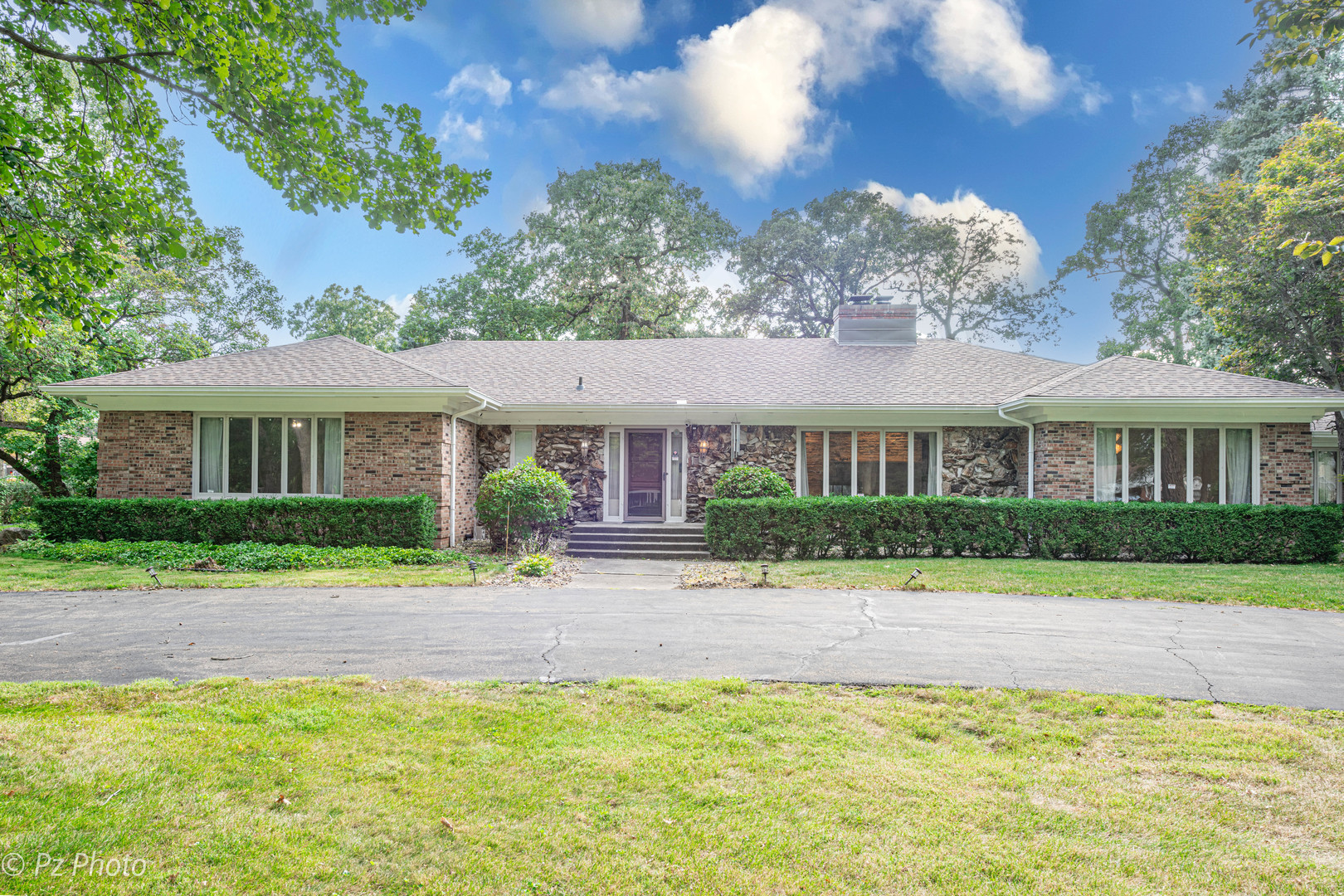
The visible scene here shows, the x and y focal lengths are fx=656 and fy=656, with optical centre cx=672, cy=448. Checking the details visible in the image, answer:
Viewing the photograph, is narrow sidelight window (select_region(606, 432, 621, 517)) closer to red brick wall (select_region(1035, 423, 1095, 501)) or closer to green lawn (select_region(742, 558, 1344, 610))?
green lawn (select_region(742, 558, 1344, 610))

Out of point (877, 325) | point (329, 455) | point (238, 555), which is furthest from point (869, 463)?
point (238, 555)

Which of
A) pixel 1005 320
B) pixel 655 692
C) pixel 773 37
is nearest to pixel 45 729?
pixel 655 692

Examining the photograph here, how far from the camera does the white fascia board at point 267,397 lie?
11.6 m

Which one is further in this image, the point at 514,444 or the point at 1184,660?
the point at 514,444

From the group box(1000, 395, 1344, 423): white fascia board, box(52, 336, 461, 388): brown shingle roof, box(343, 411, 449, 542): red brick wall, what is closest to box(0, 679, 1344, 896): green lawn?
box(343, 411, 449, 542): red brick wall

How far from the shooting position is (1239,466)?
12.1 meters

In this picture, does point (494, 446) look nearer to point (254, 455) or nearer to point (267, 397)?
point (267, 397)

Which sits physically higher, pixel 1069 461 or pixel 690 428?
pixel 690 428

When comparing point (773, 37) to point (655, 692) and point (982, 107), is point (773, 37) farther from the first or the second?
point (655, 692)

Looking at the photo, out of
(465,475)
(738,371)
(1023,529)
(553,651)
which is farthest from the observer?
(738,371)

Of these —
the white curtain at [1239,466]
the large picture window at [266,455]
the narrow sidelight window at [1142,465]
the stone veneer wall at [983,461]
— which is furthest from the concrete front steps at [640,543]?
the white curtain at [1239,466]

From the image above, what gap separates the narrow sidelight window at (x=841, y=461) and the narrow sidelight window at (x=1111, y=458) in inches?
178

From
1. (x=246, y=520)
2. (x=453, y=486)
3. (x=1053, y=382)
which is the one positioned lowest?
(x=246, y=520)

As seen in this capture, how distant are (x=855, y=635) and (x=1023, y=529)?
6523 mm
